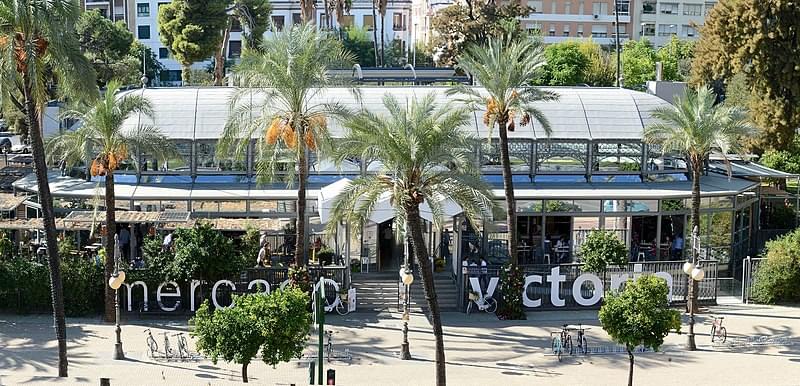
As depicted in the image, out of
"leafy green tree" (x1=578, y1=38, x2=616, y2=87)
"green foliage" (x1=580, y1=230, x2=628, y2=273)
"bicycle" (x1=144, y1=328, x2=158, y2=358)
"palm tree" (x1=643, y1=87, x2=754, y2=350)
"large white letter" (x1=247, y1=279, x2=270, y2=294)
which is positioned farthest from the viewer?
"leafy green tree" (x1=578, y1=38, x2=616, y2=87)

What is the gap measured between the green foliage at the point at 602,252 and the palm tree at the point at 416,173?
855 cm

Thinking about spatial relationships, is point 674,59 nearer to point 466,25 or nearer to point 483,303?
point 466,25

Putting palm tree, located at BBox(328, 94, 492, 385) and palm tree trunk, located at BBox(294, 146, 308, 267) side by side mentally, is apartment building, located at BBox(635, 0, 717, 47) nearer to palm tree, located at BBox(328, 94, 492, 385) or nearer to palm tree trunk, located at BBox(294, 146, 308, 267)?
palm tree trunk, located at BBox(294, 146, 308, 267)

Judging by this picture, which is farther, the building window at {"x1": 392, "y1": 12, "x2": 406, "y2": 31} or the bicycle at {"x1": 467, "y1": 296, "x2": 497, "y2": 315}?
the building window at {"x1": 392, "y1": 12, "x2": 406, "y2": 31}

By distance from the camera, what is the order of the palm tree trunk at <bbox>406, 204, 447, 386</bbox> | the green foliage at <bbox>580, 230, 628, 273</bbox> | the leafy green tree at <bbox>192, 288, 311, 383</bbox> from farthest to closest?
the green foliage at <bbox>580, 230, 628, 273</bbox>, the palm tree trunk at <bbox>406, 204, 447, 386</bbox>, the leafy green tree at <bbox>192, 288, 311, 383</bbox>

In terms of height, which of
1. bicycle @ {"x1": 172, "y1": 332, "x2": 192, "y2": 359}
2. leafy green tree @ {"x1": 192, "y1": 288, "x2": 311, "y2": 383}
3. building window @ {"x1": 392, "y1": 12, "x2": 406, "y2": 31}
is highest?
building window @ {"x1": 392, "y1": 12, "x2": 406, "y2": 31}

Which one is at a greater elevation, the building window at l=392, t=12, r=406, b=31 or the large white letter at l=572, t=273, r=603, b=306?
the building window at l=392, t=12, r=406, b=31

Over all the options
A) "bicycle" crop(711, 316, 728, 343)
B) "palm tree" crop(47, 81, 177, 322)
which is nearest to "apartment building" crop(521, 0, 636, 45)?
"bicycle" crop(711, 316, 728, 343)

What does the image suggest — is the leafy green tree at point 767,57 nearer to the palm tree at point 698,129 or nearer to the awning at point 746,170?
the awning at point 746,170

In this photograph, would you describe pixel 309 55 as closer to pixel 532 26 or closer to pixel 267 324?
pixel 267 324

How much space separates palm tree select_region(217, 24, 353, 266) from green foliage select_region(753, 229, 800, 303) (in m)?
16.7

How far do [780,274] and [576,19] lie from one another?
7907 centimetres

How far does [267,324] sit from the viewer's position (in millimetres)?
25422

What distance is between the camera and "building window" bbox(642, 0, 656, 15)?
11656 cm
